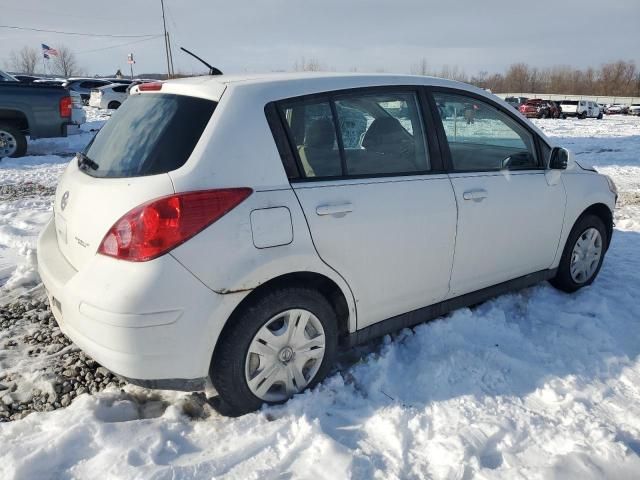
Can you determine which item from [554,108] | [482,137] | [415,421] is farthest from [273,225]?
[554,108]

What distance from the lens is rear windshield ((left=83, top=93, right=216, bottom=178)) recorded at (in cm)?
241

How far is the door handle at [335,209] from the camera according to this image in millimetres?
2578

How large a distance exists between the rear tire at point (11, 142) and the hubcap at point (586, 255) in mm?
10328

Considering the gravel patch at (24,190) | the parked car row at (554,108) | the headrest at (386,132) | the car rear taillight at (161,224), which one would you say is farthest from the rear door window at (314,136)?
the parked car row at (554,108)

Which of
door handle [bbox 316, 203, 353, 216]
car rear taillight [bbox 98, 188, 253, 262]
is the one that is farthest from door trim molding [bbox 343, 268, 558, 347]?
car rear taillight [bbox 98, 188, 253, 262]

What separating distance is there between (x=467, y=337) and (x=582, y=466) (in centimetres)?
121

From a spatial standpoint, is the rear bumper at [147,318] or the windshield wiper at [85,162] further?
the windshield wiper at [85,162]

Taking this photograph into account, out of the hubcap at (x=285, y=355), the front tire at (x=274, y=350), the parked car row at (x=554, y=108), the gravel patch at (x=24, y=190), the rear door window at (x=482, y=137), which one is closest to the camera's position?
the front tire at (x=274, y=350)

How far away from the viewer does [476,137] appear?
11.8 feet

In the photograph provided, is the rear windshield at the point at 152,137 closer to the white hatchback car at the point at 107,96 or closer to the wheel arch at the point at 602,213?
the wheel arch at the point at 602,213

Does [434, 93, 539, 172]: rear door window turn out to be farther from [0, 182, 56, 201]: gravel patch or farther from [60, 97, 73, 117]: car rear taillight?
[60, 97, 73, 117]: car rear taillight

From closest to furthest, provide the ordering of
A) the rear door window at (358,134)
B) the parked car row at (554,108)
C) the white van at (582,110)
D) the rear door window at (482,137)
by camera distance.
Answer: the rear door window at (358,134) → the rear door window at (482,137) → the parked car row at (554,108) → the white van at (582,110)

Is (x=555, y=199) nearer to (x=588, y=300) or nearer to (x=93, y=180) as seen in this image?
(x=588, y=300)

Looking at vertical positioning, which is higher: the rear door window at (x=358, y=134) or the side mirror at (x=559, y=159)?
the rear door window at (x=358, y=134)
